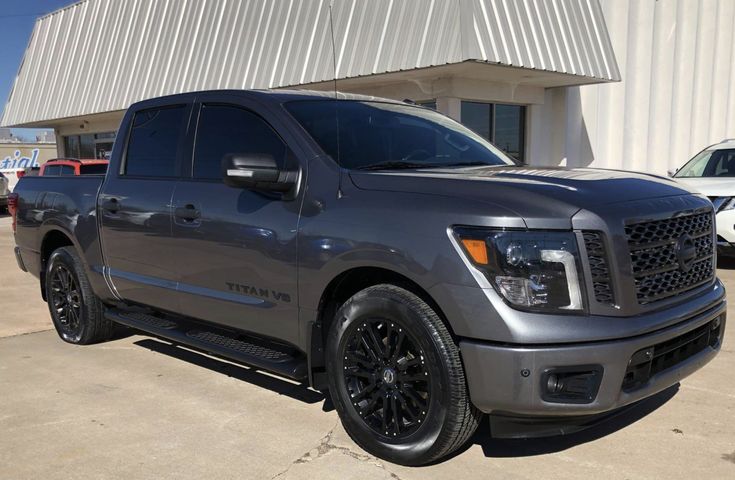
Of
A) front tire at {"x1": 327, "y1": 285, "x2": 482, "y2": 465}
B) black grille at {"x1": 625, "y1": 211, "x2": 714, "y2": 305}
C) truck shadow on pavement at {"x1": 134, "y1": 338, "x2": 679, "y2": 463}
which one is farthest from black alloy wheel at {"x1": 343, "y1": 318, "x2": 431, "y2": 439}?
black grille at {"x1": 625, "y1": 211, "x2": 714, "y2": 305}

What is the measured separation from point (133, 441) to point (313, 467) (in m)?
1.09

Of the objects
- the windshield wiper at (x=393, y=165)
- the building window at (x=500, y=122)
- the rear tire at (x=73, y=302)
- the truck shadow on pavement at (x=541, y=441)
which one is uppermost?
the building window at (x=500, y=122)

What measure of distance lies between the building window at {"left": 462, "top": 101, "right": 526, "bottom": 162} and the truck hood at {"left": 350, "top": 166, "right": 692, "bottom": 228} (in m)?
8.55

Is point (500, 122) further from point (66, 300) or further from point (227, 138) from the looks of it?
point (227, 138)

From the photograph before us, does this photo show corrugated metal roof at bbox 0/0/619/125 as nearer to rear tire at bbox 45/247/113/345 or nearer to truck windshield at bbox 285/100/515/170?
truck windshield at bbox 285/100/515/170

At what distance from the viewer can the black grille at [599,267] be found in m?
2.77

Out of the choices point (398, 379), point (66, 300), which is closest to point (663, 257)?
point (398, 379)

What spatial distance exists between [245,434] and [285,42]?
414 inches

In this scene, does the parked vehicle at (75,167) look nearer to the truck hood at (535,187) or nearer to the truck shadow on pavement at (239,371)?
the truck shadow on pavement at (239,371)

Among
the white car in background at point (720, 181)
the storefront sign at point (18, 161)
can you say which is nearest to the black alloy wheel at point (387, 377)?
the white car in background at point (720, 181)

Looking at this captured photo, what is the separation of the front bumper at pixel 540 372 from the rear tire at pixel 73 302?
3.70 meters

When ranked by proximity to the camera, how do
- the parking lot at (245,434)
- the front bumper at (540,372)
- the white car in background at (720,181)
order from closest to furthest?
the front bumper at (540,372)
the parking lot at (245,434)
the white car in background at (720,181)

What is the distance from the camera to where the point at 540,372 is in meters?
2.71

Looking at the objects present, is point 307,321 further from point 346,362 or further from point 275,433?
point 275,433
